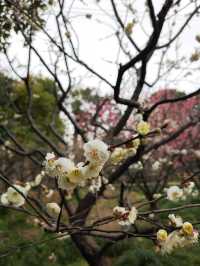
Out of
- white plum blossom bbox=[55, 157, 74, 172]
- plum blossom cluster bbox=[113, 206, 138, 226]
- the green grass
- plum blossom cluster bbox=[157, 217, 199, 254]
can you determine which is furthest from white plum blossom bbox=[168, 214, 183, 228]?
the green grass

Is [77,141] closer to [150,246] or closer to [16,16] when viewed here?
[150,246]

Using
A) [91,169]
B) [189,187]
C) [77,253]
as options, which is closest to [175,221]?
[91,169]

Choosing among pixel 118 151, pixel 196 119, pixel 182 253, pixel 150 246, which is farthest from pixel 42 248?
pixel 118 151

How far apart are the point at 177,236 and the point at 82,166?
0.58 metres

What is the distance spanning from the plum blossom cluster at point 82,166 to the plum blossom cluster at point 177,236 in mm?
491

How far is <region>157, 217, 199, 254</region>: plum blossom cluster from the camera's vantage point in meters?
1.79

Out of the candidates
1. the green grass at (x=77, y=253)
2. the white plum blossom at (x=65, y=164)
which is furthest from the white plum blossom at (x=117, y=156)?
the green grass at (x=77, y=253)

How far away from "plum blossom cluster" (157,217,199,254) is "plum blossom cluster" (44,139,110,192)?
0.49 metres

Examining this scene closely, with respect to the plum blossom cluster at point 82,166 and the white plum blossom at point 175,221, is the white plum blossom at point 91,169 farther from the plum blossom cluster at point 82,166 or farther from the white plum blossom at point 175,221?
the white plum blossom at point 175,221

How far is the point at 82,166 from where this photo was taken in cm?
158

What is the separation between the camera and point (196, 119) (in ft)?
15.0

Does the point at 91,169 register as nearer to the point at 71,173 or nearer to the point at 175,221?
the point at 71,173

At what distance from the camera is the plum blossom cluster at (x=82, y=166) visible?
1.55 m

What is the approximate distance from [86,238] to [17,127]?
7.36m
